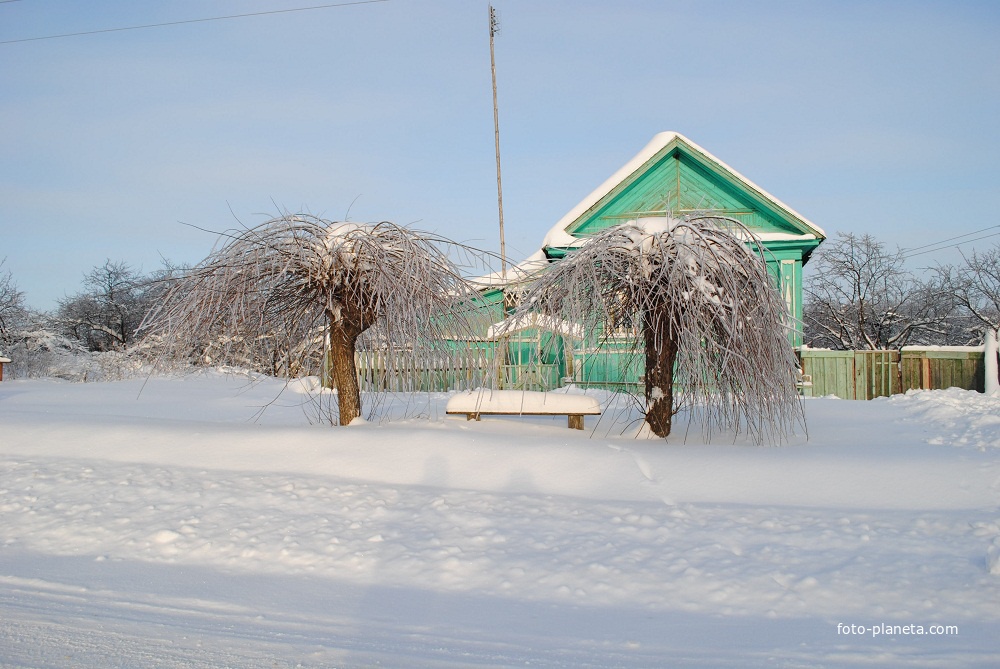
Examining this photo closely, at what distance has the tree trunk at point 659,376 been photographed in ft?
29.3

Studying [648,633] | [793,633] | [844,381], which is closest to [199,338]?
[648,633]

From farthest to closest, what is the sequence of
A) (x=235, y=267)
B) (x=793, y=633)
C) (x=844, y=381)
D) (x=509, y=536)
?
(x=844, y=381) < (x=235, y=267) < (x=509, y=536) < (x=793, y=633)

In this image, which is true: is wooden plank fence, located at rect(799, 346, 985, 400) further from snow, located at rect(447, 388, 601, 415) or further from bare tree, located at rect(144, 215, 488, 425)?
bare tree, located at rect(144, 215, 488, 425)

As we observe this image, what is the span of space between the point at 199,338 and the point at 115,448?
5.16 feet

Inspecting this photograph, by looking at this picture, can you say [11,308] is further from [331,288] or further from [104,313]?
[331,288]

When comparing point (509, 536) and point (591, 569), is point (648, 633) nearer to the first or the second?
point (591, 569)

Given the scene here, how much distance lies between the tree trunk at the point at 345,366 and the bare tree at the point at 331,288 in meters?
0.01

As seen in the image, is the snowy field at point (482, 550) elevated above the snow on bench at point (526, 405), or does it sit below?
below

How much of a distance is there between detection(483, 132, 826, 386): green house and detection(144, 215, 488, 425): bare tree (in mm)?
8230

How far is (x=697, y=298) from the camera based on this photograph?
7.91 m

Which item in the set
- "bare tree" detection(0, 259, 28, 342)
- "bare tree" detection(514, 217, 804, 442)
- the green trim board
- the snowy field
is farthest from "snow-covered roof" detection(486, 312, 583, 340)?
"bare tree" detection(0, 259, 28, 342)

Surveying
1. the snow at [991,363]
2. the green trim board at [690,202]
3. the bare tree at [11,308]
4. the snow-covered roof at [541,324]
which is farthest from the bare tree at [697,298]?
the bare tree at [11,308]

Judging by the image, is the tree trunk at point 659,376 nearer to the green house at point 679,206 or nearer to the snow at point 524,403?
the snow at point 524,403

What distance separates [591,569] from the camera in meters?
4.80
